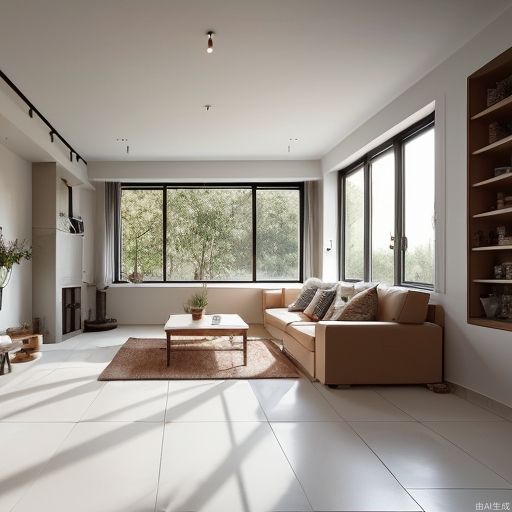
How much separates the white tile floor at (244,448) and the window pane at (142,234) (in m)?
4.10

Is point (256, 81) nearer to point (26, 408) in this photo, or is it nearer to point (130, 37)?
point (130, 37)

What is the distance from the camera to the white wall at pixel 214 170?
24.2 feet

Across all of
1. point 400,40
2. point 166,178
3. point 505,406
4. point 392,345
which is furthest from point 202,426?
point 166,178

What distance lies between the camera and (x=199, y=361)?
474 centimetres

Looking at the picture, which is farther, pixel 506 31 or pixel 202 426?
pixel 506 31

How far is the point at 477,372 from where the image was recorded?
11.1 feet

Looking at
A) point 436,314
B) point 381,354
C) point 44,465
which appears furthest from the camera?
point 436,314

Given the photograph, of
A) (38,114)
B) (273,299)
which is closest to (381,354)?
(273,299)

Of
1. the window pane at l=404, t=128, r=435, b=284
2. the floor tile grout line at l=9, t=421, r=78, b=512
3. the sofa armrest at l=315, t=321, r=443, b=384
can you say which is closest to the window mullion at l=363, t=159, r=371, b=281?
the window pane at l=404, t=128, r=435, b=284

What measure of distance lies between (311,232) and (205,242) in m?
1.91

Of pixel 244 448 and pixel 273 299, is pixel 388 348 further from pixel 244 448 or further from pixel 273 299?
pixel 273 299

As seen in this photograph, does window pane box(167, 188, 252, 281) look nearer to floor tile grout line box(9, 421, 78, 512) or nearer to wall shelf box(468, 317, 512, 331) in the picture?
wall shelf box(468, 317, 512, 331)

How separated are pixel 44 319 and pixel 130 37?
3953 millimetres

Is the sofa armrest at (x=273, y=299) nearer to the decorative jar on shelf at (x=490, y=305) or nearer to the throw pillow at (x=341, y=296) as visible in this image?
the throw pillow at (x=341, y=296)
